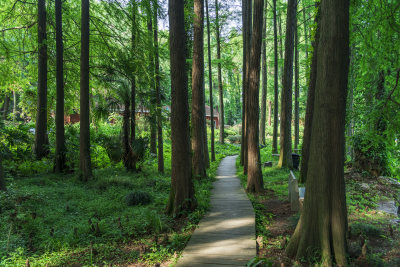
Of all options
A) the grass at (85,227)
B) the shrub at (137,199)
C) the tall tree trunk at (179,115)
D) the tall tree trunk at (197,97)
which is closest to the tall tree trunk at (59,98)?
the grass at (85,227)

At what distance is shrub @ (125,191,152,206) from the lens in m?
6.91

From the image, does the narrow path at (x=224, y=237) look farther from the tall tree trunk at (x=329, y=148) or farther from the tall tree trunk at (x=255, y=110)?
the tall tree trunk at (x=255, y=110)

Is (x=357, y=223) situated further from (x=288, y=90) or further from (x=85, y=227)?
(x=288, y=90)

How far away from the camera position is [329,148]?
11.7 feet

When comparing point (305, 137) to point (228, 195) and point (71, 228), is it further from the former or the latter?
point (71, 228)

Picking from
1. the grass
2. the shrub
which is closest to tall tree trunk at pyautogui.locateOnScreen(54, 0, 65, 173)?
the grass

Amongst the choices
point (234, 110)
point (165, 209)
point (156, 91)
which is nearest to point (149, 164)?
point (156, 91)

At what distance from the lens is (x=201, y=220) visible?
5.66m

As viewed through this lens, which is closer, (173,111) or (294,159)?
(173,111)

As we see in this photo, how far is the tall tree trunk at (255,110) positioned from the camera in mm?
8523

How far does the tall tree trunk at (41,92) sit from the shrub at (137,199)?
227 inches

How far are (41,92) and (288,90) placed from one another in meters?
11.0

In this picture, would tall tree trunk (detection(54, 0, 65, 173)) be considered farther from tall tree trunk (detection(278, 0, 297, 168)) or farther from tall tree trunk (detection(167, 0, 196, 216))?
tall tree trunk (detection(278, 0, 297, 168))

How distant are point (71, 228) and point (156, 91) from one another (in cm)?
730
